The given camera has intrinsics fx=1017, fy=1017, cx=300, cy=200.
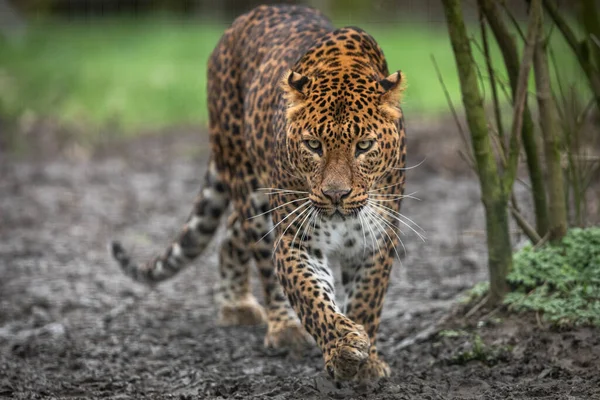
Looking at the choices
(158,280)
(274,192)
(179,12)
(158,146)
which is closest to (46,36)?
(179,12)

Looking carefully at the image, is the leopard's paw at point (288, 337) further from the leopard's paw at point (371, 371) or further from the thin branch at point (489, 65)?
the thin branch at point (489, 65)

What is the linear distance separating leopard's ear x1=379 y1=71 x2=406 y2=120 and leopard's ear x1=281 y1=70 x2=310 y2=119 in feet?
1.23

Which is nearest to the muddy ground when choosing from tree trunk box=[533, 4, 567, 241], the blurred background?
tree trunk box=[533, 4, 567, 241]

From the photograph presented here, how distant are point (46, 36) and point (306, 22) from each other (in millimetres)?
18711

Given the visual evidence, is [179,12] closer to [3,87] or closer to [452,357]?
[3,87]

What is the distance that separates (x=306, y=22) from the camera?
621cm

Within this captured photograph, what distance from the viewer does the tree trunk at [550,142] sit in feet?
17.9

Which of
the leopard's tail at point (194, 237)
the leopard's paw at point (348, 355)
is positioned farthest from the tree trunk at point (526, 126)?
the leopard's tail at point (194, 237)

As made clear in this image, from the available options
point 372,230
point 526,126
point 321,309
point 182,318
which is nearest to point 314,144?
point 372,230

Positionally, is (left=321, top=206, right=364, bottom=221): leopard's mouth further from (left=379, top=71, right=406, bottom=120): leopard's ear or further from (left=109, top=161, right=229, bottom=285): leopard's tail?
(left=109, top=161, right=229, bottom=285): leopard's tail

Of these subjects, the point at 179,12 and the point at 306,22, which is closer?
the point at 306,22

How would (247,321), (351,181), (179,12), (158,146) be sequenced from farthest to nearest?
(179,12) < (158,146) < (247,321) < (351,181)

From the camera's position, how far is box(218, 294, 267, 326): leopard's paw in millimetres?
6836

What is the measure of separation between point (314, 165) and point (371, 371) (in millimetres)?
1117
